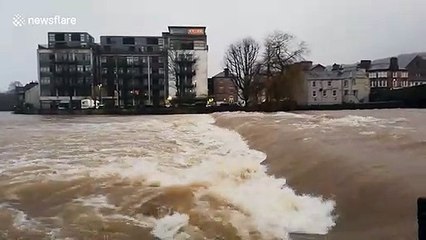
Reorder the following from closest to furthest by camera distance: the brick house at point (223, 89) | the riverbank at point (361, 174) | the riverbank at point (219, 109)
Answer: the riverbank at point (361, 174), the riverbank at point (219, 109), the brick house at point (223, 89)

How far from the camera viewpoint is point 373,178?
2070mm

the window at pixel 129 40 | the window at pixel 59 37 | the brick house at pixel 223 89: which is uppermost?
the window at pixel 129 40

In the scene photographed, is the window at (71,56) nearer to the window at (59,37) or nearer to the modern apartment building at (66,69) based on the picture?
the modern apartment building at (66,69)

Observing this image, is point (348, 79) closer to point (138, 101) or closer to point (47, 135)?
point (138, 101)

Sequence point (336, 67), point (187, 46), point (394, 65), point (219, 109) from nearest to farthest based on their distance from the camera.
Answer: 1. point (394, 65)
2. point (187, 46)
3. point (336, 67)
4. point (219, 109)

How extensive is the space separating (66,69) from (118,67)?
1.03 metres

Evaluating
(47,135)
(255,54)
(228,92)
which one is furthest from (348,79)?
(47,135)

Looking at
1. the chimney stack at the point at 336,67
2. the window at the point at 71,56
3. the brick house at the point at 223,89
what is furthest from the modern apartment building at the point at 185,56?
the chimney stack at the point at 336,67

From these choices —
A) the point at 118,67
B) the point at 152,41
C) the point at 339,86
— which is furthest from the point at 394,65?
the point at 118,67

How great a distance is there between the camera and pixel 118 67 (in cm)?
500

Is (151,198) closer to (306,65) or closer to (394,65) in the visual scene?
(394,65)

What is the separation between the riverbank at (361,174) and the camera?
1572 mm

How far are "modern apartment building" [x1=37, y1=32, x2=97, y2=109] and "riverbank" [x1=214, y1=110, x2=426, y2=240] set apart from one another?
1.86 m

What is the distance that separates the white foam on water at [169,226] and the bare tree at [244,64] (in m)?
5.46
